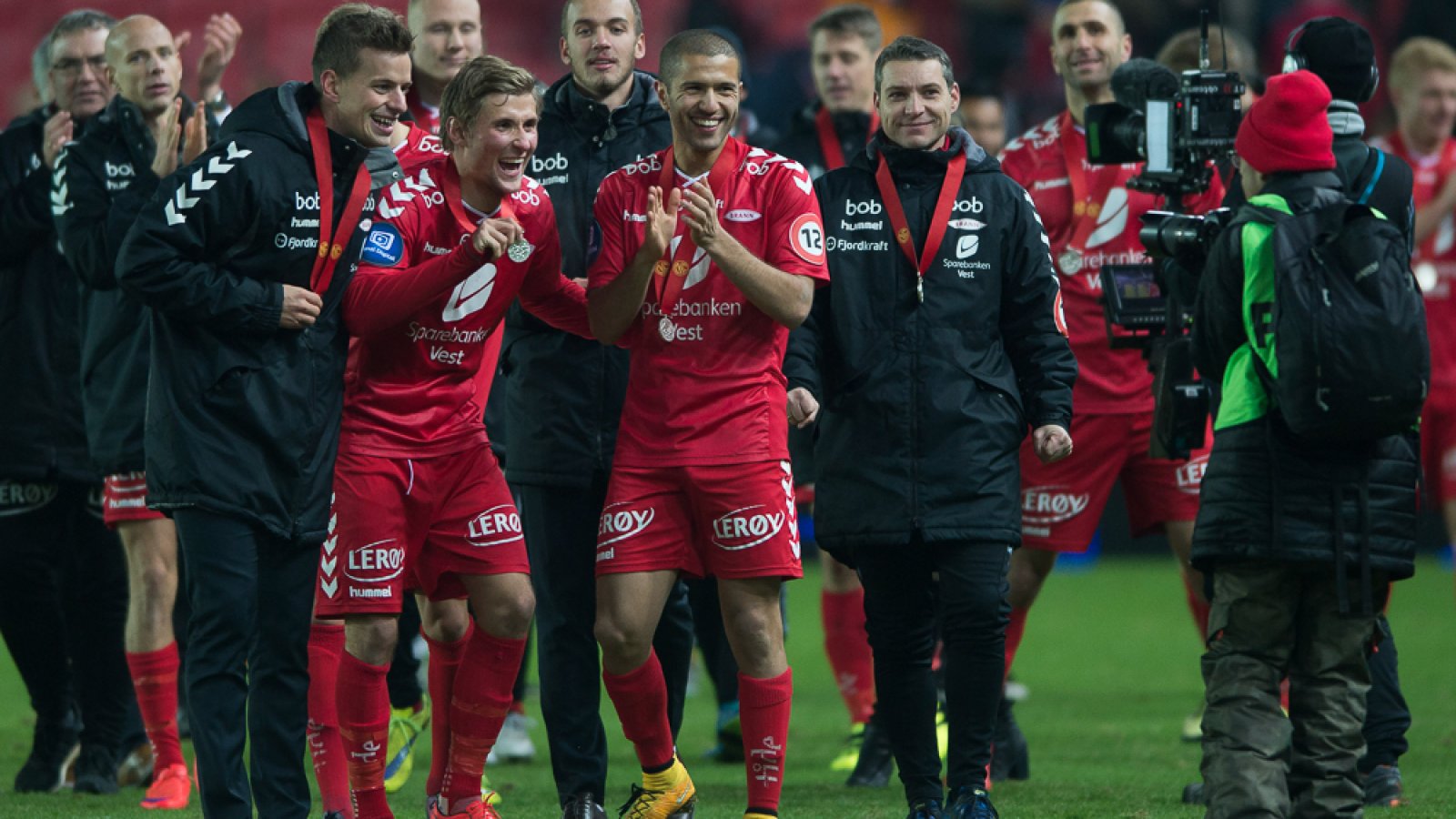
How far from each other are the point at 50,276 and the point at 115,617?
126cm

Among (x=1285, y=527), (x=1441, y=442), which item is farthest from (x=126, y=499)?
(x=1441, y=442)

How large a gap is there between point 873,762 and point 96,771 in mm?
2721

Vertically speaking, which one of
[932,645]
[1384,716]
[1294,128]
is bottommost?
[1384,716]

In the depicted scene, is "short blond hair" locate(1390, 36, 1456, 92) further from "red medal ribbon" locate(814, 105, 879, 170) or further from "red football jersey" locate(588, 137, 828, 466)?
"red football jersey" locate(588, 137, 828, 466)

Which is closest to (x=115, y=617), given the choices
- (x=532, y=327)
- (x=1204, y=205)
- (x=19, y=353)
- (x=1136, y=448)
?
(x=19, y=353)

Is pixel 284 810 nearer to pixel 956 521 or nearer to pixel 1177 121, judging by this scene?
pixel 956 521

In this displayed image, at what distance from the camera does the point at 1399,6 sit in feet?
56.4

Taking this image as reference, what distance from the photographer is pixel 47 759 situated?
704cm

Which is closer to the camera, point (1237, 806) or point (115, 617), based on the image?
point (1237, 806)

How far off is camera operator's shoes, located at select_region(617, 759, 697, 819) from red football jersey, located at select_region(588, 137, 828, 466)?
0.96 meters

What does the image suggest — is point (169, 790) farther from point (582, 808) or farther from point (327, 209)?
point (327, 209)

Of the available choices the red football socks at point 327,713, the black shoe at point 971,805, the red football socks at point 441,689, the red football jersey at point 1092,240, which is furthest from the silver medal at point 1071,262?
the red football socks at point 327,713

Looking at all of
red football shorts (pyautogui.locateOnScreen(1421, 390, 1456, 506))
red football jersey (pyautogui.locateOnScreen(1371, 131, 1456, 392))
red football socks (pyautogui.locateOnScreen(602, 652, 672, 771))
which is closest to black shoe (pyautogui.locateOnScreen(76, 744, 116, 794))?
red football socks (pyautogui.locateOnScreen(602, 652, 672, 771))

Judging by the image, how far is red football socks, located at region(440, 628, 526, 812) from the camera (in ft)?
18.7
